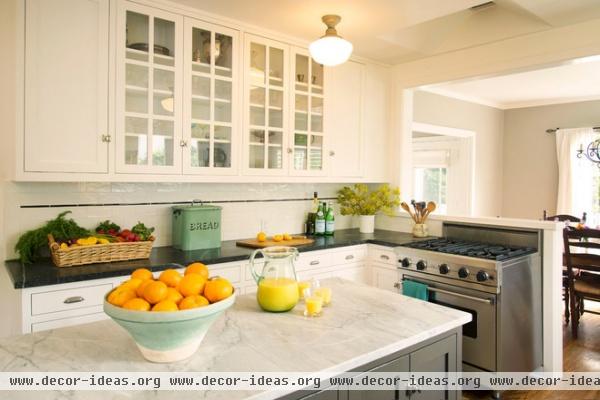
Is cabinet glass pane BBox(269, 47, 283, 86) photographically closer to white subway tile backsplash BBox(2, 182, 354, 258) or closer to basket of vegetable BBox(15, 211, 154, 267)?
white subway tile backsplash BBox(2, 182, 354, 258)

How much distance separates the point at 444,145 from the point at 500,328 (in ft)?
11.5

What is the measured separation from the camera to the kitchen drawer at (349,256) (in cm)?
323

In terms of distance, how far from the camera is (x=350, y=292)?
5.93 feet

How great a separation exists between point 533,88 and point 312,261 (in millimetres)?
3838

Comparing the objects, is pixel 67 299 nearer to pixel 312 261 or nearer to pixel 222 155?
pixel 222 155

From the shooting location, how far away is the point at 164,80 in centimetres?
261

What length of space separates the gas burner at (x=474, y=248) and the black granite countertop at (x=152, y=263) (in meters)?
0.21

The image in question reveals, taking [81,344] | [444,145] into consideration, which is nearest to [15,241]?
[81,344]

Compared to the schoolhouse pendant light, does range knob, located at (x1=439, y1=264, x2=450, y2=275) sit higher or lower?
lower

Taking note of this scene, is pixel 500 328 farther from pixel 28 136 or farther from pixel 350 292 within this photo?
pixel 28 136

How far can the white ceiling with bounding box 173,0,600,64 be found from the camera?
8.36ft

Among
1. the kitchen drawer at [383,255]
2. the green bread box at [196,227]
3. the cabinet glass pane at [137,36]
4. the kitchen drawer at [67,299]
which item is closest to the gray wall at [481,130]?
the kitchen drawer at [383,255]

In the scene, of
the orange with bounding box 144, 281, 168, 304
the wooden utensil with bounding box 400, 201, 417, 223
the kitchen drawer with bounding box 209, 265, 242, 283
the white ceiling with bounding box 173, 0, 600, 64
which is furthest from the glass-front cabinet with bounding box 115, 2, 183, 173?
the wooden utensil with bounding box 400, 201, 417, 223

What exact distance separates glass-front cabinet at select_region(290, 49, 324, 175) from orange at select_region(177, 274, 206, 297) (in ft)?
6.95
